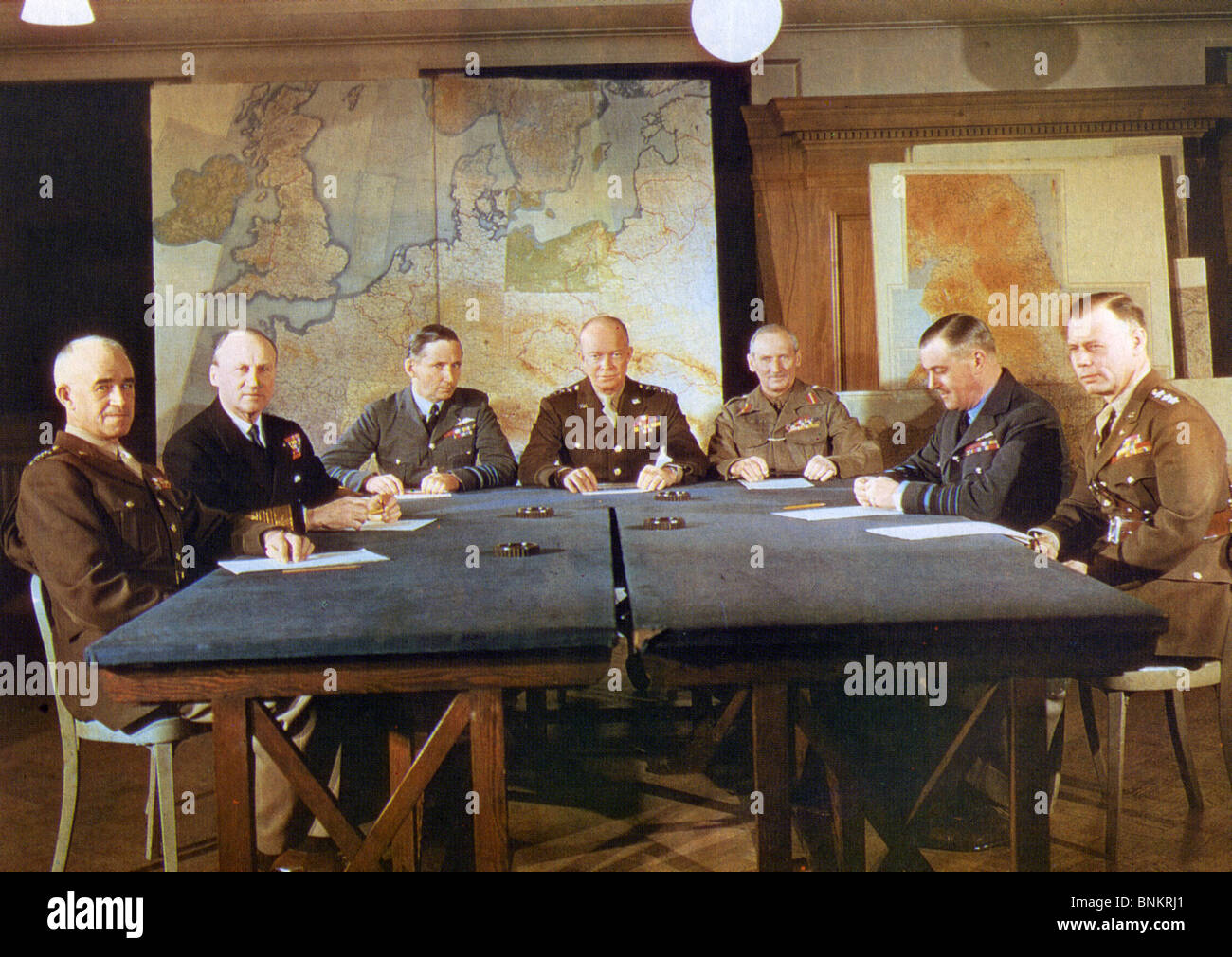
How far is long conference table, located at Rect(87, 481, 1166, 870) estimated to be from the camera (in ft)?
5.61

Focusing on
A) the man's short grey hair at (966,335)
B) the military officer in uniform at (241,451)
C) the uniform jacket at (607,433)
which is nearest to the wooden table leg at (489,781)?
the military officer in uniform at (241,451)

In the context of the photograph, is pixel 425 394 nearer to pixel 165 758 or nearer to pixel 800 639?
pixel 165 758

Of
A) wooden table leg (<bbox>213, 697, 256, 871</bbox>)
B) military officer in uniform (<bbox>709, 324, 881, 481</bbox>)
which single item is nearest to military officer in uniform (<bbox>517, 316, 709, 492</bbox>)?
military officer in uniform (<bbox>709, 324, 881, 481</bbox>)

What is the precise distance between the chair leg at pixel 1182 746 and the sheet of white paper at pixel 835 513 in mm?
859

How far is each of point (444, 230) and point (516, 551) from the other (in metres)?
3.45

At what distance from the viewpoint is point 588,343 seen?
435 centimetres

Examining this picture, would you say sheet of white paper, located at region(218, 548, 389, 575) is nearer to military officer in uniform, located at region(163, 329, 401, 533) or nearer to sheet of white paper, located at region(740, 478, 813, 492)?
military officer in uniform, located at region(163, 329, 401, 533)

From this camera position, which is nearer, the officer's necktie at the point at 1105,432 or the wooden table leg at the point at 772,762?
the wooden table leg at the point at 772,762

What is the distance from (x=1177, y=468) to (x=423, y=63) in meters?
4.42

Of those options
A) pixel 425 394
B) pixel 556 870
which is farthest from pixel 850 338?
pixel 556 870

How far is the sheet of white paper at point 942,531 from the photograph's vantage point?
2512 mm

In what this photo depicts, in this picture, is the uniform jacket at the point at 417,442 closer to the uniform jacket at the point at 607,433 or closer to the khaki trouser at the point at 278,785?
the uniform jacket at the point at 607,433

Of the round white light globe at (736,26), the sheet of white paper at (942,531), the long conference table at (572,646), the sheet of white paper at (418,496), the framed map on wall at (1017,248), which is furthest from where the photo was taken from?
the framed map on wall at (1017,248)

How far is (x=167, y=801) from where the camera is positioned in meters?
2.33
